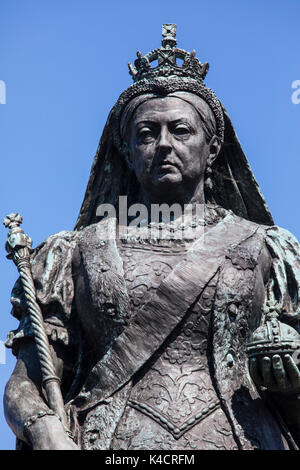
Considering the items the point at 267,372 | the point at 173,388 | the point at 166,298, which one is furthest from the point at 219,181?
the point at 267,372

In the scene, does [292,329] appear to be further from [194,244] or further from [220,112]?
[220,112]

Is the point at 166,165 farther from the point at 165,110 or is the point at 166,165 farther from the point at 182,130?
the point at 165,110

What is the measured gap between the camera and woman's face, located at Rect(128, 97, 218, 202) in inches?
635

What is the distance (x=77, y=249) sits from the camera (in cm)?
1614

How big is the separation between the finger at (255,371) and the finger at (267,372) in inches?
2.3

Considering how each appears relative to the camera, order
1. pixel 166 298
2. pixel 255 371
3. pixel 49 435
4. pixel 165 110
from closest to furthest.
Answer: pixel 49 435, pixel 255 371, pixel 166 298, pixel 165 110

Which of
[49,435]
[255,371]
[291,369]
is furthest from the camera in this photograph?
[255,371]

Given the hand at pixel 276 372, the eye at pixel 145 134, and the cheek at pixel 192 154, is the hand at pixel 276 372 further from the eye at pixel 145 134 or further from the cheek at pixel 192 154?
the eye at pixel 145 134

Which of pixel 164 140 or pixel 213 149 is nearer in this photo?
pixel 164 140

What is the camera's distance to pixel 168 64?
1686cm

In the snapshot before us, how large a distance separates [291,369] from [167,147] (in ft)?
9.28

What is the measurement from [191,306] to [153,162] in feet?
5.64

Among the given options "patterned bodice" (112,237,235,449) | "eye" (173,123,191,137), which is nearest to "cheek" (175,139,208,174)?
"eye" (173,123,191,137)

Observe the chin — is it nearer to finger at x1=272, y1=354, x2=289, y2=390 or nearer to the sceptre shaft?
the sceptre shaft
